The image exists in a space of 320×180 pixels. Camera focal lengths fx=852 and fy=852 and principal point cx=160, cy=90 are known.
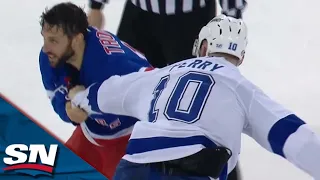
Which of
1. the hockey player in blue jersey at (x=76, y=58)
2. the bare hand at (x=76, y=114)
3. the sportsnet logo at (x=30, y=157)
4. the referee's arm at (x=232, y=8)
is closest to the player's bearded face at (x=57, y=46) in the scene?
the hockey player in blue jersey at (x=76, y=58)

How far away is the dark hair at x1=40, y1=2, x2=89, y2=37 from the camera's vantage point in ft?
6.86

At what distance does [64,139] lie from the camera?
2.78 meters

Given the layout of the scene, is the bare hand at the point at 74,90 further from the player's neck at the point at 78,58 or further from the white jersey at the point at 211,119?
the white jersey at the point at 211,119

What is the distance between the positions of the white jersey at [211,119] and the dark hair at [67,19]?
0.41 meters

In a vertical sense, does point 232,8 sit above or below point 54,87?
above

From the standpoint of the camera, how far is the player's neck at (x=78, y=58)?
2.10 meters

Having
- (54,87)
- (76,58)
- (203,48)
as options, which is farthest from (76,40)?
(203,48)

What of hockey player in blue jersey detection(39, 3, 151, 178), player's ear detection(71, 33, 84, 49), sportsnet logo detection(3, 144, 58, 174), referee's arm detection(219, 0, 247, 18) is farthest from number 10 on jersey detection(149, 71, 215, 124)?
sportsnet logo detection(3, 144, 58, 174)

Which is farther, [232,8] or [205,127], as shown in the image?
[232,8]

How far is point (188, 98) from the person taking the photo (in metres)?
1.69

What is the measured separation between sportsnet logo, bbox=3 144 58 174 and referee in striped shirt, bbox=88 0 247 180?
474 mm

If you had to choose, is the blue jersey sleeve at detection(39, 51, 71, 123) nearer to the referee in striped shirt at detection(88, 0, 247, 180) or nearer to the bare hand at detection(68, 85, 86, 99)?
the bare hand at detection(68, 85, 86, 99)

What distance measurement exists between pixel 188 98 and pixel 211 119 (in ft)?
0.21

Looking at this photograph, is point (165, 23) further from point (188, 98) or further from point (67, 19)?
point (188, 98)
